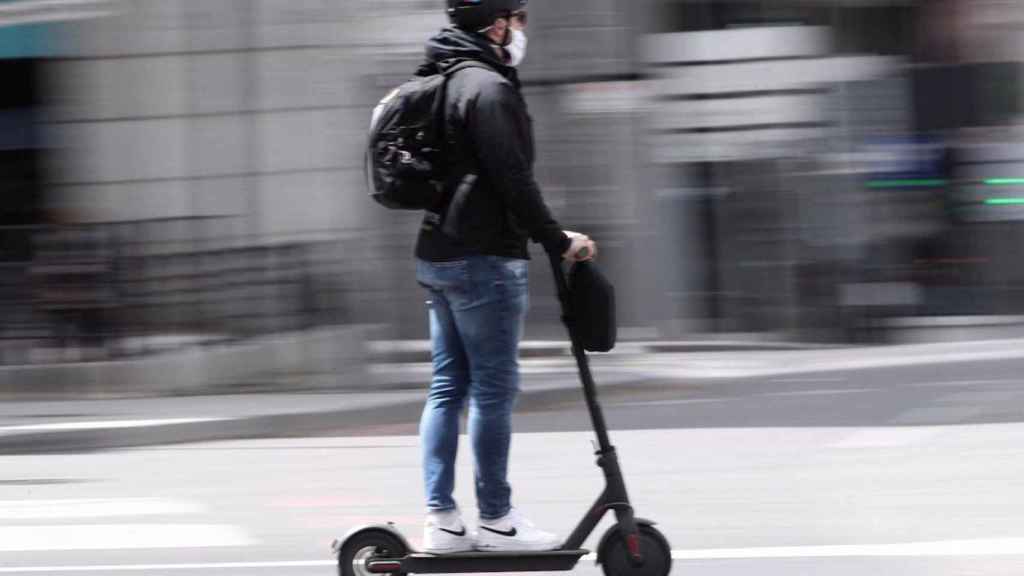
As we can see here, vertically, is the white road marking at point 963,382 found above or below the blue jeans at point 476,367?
below

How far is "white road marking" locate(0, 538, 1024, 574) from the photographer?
573cm

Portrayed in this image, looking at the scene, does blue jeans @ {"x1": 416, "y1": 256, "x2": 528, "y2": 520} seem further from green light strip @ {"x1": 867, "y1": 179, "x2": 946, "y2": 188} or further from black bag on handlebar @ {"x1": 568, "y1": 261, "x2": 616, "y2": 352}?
green light strip @ {"x1": 867, "y1": 179, "x2": 946, "y2": 188}

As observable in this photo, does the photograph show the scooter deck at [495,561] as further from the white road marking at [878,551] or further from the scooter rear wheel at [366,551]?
the white road marking at [878,551]

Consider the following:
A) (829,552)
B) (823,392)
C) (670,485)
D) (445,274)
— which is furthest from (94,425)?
(829,552)

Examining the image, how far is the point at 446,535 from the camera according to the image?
5309 mm

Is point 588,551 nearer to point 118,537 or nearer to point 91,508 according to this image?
point 118,537

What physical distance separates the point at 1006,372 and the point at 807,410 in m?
1.67

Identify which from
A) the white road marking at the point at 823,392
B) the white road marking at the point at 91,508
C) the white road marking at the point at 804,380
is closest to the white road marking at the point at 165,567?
the white road marking at the point at 91,508

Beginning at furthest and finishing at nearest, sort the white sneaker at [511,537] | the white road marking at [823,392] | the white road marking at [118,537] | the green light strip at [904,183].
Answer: the green light strip at [904,183] → the white road marking at [823,392] → the white road marking at [118,537] → the white sneaker at [511,537]

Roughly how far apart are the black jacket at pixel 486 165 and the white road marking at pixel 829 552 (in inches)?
47.9

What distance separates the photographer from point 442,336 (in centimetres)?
530

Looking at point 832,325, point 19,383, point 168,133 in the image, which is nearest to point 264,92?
point 168,133

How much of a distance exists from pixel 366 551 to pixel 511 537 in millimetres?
442

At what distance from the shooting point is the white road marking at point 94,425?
8914mm
